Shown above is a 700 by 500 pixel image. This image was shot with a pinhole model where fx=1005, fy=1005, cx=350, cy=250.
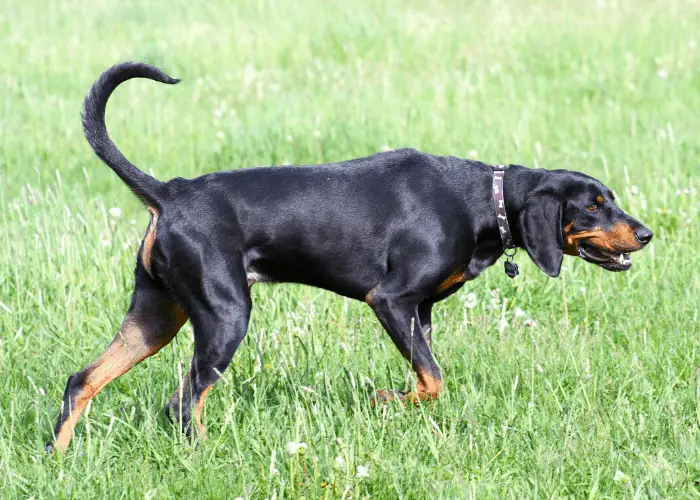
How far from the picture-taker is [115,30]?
10719mm

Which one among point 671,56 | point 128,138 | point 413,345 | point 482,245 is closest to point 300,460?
point 413,345

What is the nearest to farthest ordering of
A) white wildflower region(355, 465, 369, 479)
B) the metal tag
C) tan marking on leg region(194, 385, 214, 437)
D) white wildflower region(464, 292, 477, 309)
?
1. white wildflower region(355, 465, 369, 479)
2. tan marking on leg region(194, 385, 214, 437)
3. the metal tag
4. white wildflower region(464, 292, 477, 309)

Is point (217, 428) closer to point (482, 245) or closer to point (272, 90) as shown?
point (482, 245)

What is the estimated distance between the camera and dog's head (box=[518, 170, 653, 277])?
4.10m

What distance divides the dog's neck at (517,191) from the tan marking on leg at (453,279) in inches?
10.7

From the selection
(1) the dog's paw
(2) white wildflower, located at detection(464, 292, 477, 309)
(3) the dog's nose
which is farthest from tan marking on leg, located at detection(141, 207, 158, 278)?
(3) the dog's nose

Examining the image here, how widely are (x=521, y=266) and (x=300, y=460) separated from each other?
2.44 m

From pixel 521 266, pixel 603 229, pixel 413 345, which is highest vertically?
pixel 603 229

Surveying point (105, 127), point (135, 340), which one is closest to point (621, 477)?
point (135, 340)

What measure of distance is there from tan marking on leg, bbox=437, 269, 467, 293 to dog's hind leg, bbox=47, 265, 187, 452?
1042mm

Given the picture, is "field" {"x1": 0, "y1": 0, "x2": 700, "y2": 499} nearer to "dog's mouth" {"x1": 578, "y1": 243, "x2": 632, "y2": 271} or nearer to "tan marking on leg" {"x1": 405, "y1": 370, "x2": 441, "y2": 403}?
"tan marking on leg" {"x1": 405, "y1": 370, "x2": 441, "y2": 403}

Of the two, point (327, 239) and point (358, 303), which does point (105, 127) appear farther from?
point (358, 303)

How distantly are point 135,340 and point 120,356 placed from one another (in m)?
0.08

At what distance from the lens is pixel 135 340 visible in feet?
12.8
